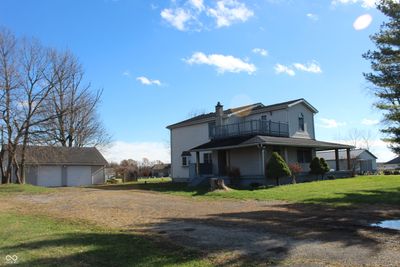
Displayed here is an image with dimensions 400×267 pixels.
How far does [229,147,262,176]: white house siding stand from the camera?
31.6 m

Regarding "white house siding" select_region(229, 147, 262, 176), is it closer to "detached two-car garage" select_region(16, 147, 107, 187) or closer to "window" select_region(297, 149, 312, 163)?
"window" select_region(297, 149, 312, 163)

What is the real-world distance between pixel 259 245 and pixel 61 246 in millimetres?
4259

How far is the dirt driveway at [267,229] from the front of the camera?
844 centimetres

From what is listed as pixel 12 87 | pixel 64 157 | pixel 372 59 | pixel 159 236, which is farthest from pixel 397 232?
pixel 64 157

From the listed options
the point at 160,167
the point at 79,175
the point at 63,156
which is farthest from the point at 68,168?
the point at 160,167

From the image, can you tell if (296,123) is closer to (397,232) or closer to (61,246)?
(397,232)

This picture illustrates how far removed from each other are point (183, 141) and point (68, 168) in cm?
1532

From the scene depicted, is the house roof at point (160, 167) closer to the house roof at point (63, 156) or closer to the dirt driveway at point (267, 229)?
the house roof at point (63, 156)

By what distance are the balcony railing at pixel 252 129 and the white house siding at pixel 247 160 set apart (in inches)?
75.0

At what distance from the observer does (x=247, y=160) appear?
32531 mm

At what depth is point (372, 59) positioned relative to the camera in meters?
23.0

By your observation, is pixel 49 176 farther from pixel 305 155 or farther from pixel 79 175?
pixel 305 155

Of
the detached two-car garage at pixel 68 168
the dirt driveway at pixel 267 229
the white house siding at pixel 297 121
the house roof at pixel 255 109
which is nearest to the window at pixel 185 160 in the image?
the house roof at pixel 255 109

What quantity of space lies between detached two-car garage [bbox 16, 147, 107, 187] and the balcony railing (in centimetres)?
1723
